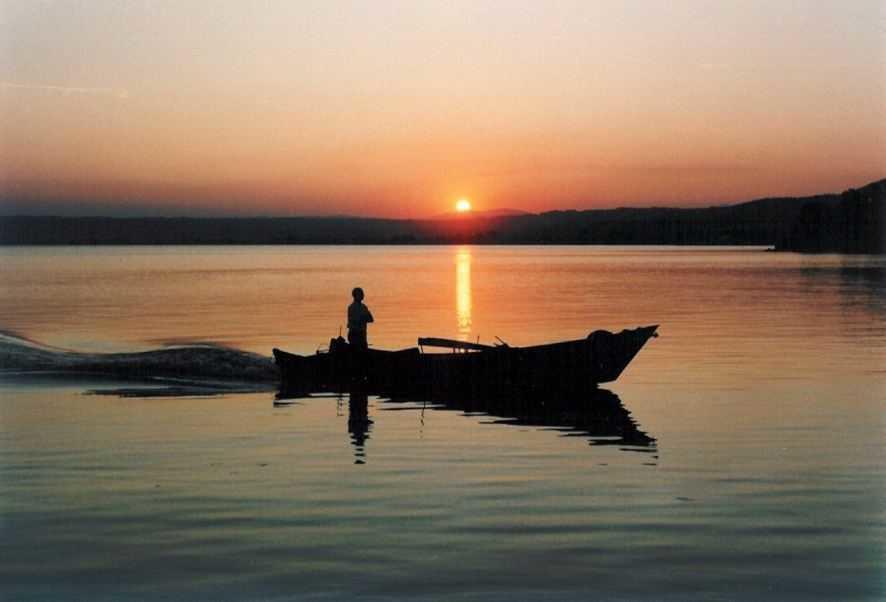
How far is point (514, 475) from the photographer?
18703 mm

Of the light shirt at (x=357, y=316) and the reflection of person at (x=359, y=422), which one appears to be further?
the light shirt at (x=357, y=316)

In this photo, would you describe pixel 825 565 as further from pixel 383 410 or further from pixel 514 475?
pixel 383 410

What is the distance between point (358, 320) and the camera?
3031 cm

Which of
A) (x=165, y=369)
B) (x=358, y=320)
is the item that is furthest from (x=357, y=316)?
(x=165, y=369)

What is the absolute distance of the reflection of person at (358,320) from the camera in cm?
2989

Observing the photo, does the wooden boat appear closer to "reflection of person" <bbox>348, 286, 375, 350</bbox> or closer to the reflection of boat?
"reflection of person" <bbox>348, 286, 375, 350</bbox>

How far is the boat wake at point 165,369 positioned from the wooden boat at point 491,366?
2.77 metres

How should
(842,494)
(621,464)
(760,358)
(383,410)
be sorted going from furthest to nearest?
(760,358)
(383,410)
(621,464)
(842,494)

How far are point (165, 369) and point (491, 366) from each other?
10712mm

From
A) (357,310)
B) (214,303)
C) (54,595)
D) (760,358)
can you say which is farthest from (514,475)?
(214,303)

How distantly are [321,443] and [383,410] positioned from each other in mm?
4908

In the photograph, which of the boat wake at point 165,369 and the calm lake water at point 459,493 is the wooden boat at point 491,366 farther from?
the boat wake at point 165,369

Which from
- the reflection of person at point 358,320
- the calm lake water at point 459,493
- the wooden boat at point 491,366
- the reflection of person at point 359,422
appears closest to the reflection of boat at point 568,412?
the calm lake water at point 459,493

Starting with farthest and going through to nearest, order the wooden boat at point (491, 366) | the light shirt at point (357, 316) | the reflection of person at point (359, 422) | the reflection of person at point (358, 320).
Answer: the light shirt at point (357, 316) < the reflection of person at point (358, 320) < the wooden boat at point (491, 366) < the reflection of person at point (359, 422)
